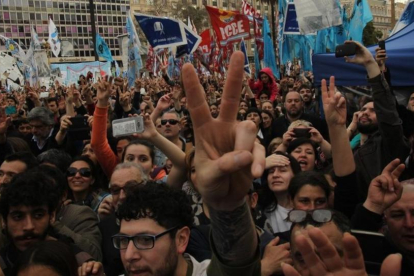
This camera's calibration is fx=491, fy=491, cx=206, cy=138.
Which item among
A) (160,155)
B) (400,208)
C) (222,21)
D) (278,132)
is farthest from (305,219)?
(222,21)

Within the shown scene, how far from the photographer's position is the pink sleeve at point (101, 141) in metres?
4.26

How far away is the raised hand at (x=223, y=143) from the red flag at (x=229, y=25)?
10720mm

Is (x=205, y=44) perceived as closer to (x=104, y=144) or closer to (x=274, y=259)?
(x=104, y=144)

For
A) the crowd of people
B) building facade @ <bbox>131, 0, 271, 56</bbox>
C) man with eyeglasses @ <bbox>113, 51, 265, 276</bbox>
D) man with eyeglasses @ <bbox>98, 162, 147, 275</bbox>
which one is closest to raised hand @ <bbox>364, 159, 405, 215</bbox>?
the crowd of people

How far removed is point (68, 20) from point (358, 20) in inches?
2973


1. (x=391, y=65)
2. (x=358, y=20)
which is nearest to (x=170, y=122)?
(x=391, y=65)

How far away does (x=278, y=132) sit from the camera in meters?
6.34

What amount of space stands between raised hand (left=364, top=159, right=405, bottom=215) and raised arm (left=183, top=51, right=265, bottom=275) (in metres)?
0.91

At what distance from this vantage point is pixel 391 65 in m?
5.34

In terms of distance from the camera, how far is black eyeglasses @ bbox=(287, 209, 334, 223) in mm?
2238

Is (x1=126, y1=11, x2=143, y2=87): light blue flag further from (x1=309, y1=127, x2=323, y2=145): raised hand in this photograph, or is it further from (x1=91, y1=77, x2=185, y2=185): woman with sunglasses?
(x1=309, y1=127, x2=323, y2=145): raised hand

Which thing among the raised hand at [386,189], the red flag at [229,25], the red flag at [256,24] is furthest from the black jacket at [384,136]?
the red flag at [256,24]

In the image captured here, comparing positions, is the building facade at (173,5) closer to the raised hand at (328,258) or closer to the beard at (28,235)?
the beard at (28,235)

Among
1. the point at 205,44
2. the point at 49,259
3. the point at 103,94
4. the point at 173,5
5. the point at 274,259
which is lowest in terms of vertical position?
the point at 274,259
